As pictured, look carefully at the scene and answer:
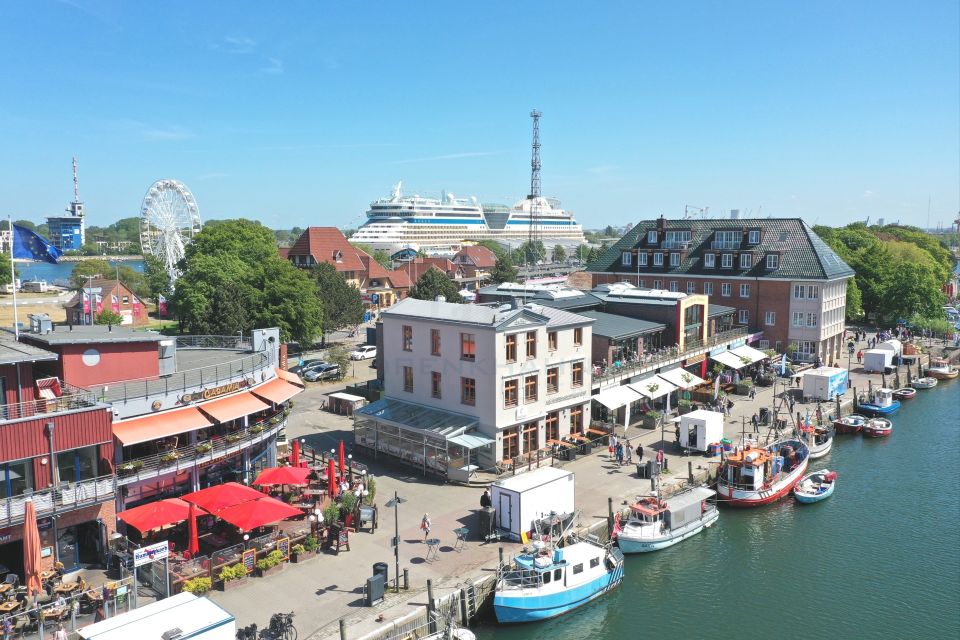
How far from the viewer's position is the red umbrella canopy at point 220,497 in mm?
23641

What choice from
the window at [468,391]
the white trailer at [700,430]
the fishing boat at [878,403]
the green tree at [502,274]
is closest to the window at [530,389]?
the window at [468,391]

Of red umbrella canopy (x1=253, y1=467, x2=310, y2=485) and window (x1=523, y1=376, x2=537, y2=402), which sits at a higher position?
window (x1=523, y1=376, x2=537, y2=402)

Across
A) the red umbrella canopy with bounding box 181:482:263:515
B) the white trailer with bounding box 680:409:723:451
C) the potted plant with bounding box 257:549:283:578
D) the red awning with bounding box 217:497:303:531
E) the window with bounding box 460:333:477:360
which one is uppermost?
the window with bounding box 460:333:477:360

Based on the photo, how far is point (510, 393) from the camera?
32781 millimetres

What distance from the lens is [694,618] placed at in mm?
23266

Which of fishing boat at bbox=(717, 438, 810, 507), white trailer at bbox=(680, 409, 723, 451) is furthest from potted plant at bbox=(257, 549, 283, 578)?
white trailer at bbox=(680, 409, 723, 451)

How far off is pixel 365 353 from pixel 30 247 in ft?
121

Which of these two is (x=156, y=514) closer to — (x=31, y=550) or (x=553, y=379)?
(x=31, y=550)

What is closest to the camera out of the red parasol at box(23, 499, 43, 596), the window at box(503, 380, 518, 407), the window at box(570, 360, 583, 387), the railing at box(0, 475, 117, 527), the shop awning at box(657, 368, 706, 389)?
the red parasol at box(23, 499, 43, 596)

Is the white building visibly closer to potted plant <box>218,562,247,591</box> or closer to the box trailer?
potted plant <box>218,562,247,591</box>

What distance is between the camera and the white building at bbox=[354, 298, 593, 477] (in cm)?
3209

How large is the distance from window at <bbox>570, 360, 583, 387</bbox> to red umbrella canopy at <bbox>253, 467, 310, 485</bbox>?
14698 millimetres

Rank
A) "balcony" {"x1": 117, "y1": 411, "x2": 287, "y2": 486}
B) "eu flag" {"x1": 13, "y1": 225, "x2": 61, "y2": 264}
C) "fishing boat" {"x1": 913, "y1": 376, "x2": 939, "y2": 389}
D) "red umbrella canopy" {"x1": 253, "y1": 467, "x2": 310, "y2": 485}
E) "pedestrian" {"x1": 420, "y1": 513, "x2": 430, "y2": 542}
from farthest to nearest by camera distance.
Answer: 1. "fishing boat" {"x1": 913, "y1": 376, "x2": 939, "y2": 389}
2. "red umbrella canopy" {"x1": 253, "y1": 467, "x2": 310, "y2": 485}
3. "eu flag" {"x1": 13, "y1": 225, "x2": 61, "y2": 264}
4. "pedestrian" {"x1": 420, "y1": 513, "x2": 430, "y2": 542}
5. "balcony" {"x1": 117, "y1": 411, "x2": 287, "y2": 486}

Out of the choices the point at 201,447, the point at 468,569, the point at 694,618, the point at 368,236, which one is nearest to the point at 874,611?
the point at 694,618
